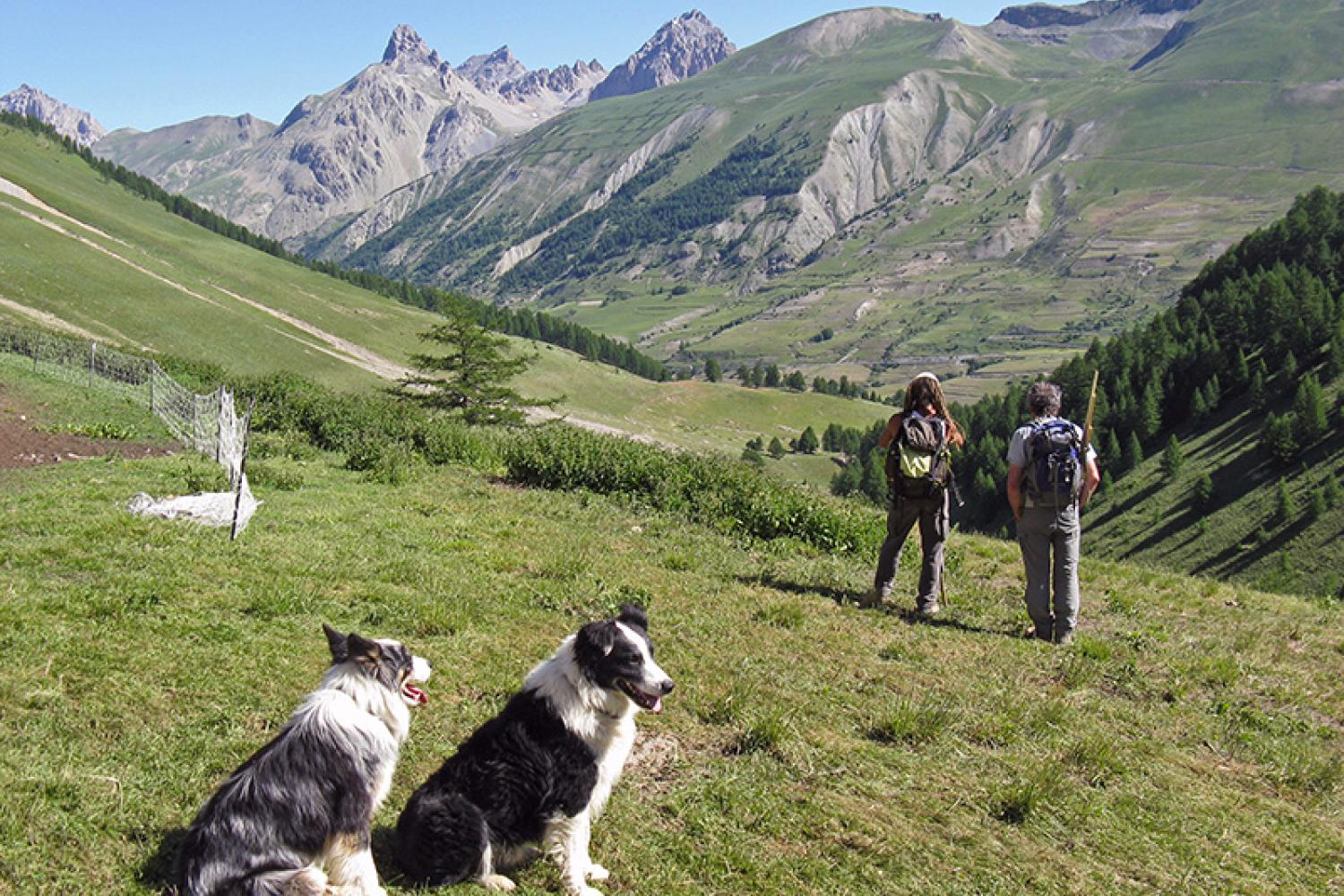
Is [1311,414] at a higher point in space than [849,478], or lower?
higher

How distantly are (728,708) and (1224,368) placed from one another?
160 meters

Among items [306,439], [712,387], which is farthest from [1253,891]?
[712,387]

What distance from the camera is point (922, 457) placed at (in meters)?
A: 11.2

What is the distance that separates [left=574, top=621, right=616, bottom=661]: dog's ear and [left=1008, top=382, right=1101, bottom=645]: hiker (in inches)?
277

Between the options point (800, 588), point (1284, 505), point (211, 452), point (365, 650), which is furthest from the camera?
point (1284, 505)

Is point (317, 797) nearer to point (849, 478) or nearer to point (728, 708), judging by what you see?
point (728, 708)

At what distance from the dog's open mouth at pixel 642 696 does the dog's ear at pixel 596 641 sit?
23cm

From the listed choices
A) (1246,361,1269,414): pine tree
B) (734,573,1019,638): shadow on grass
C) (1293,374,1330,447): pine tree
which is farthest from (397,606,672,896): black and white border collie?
(1246,361,1269,414): pine tree

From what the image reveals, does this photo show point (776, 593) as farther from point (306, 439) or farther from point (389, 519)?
point (306, 439)

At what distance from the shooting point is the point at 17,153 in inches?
5866

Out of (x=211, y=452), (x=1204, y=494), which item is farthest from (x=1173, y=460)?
(x=211, y=452)

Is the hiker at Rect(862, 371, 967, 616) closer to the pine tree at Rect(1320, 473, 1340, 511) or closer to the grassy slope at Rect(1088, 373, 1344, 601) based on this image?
the grassy slope at Rect(1088, 373, 1344, 601)

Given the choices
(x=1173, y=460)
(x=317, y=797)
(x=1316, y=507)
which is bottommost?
(x=1316, y=507)

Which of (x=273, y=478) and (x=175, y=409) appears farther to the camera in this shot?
(x=175, y=409)
